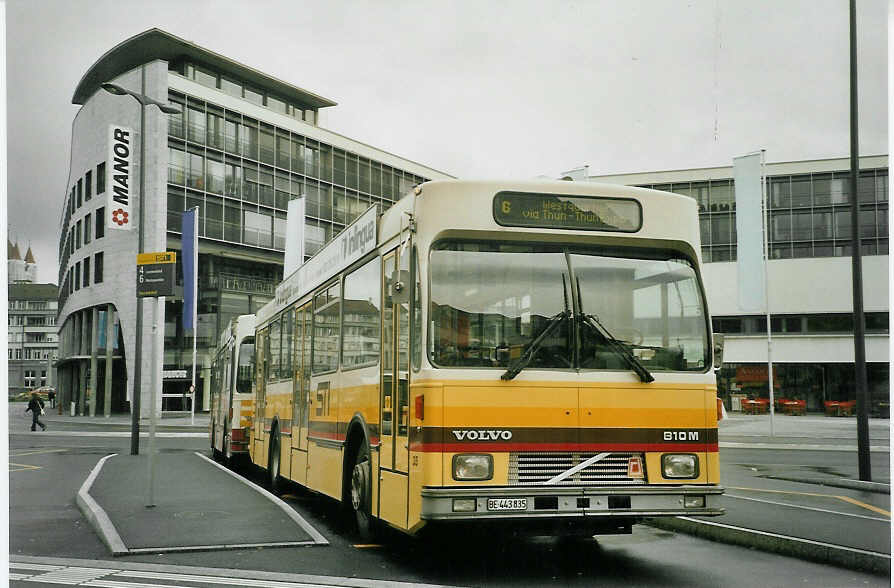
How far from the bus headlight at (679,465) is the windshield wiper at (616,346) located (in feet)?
2.11

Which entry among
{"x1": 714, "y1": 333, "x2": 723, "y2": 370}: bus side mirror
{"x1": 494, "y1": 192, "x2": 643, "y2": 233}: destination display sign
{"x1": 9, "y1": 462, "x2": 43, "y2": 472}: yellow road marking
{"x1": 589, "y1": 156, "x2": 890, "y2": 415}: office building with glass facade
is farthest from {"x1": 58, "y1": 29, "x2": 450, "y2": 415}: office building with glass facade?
{"x1": 714, "y1": 333, "x2": 723, "y2": 370}: bus side mirror

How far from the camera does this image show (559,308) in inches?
303

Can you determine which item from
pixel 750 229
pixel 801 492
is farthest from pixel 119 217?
pixel 750 229

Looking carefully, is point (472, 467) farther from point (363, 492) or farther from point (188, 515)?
point (188, 515)

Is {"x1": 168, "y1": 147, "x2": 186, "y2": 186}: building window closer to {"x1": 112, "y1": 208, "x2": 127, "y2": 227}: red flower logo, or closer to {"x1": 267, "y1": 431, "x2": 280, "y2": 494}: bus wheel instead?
{"x1": 112, "y1": 208, "x2": 127, "y2": 227}: red flower logo

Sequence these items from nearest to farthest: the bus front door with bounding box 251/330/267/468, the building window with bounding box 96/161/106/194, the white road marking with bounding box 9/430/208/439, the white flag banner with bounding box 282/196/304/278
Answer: the bus front door with bounding box 251/330/267/468 → the white flag banner with bounding box 282/196/304/278 → the white road marking with bounding box 9/430/208/439 → the building window with bounding box 96/161/106/194

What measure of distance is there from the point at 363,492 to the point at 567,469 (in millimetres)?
2477

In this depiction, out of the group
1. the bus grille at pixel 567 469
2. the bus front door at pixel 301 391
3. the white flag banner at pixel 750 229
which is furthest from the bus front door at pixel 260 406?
the white flag banner at pixel 750 229

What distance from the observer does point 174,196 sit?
50.9 meters

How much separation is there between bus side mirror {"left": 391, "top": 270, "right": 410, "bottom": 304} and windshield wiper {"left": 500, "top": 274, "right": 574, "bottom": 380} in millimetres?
1007

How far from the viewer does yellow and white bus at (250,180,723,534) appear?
7422mm

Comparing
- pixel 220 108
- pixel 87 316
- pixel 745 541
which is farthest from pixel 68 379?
pixel 745 541

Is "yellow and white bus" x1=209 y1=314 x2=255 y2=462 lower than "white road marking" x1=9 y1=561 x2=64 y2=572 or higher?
higher

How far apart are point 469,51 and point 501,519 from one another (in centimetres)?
815
